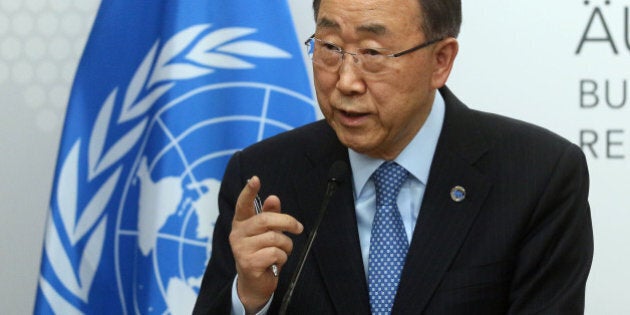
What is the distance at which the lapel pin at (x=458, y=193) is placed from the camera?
7.95ft

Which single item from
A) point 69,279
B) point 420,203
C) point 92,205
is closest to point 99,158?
point 92,205

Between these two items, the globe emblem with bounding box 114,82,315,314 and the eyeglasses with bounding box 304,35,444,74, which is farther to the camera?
the globe emblem with bounding box 114,82,315,314

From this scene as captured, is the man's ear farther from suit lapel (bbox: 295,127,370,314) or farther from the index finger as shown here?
the index finger

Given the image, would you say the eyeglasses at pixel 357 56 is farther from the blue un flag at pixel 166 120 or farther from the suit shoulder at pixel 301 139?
the blue un flag at pixel 166 120

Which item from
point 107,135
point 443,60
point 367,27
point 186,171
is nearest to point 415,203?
point 443,60

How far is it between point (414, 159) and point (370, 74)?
28 centimetres

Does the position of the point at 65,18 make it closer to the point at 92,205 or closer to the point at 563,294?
the point at 92,205

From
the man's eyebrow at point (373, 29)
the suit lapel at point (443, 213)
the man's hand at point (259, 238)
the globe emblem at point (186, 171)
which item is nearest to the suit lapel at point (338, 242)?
the suit lapel at point (443, 213)

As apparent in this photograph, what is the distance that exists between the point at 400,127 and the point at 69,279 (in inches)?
54.8

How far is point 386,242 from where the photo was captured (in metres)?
2.39

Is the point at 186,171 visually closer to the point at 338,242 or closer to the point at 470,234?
the point at 338,242

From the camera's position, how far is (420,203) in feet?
8.07

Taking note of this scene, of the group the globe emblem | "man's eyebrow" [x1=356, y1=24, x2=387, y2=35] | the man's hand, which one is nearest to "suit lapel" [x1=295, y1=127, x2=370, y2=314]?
the man's hand

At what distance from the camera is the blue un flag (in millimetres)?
3322
